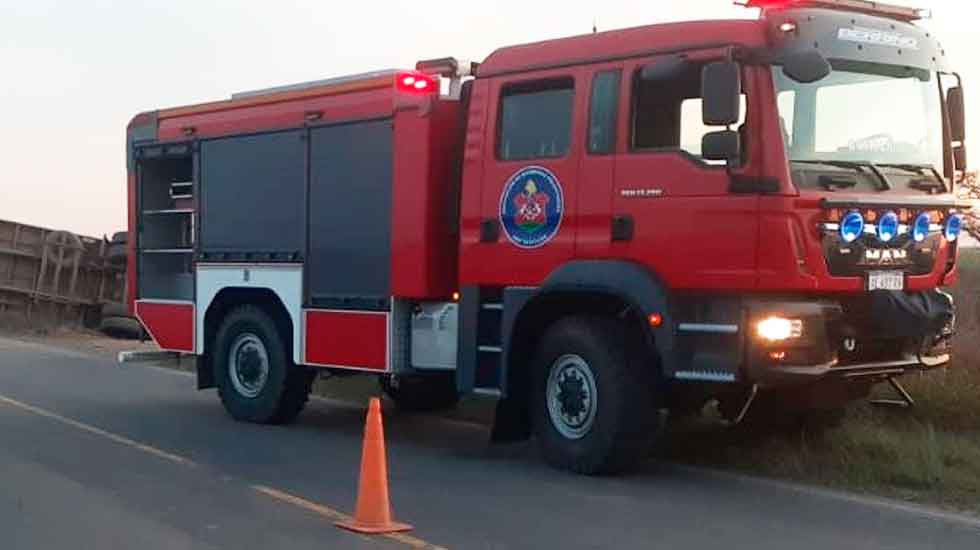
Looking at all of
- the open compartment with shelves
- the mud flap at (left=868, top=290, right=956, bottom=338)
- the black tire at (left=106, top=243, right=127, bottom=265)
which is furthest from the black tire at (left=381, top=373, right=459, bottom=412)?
the black tire at (left=106, top=243, right=127, bottom=265)

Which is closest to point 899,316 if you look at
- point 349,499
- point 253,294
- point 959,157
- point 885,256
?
point 885,256

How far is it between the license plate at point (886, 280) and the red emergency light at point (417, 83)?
12.5ft

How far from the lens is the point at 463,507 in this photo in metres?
8.50

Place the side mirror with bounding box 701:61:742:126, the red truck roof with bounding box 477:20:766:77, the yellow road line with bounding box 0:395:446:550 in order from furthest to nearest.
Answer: the red truck roof with bounding box 477:20:766:77, the side mirror with bounding box 701:61:742:126, the yellow road line with bounding box 0:395:446:550

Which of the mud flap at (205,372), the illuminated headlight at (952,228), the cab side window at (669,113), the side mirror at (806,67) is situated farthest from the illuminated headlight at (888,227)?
the mud flap at (205,372)

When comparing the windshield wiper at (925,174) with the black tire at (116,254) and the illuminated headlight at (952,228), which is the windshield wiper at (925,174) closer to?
the illuminated headlight at (952,228)

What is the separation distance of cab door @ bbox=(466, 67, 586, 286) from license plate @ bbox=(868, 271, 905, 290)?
2.07 meters

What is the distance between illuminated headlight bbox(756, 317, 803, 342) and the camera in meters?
8.46

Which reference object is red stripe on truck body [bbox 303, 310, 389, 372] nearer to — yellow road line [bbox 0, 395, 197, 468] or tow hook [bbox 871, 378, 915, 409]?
yellow road line [bbox 0, 395, 197, 468]

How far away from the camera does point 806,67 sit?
8500 millimetres

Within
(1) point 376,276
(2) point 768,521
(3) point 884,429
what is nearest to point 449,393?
(1) point 376,276

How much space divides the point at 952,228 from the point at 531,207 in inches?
118

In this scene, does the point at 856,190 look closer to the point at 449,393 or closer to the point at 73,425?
the point at 449,393

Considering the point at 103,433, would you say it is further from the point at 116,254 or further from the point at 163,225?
the point at 116,254
